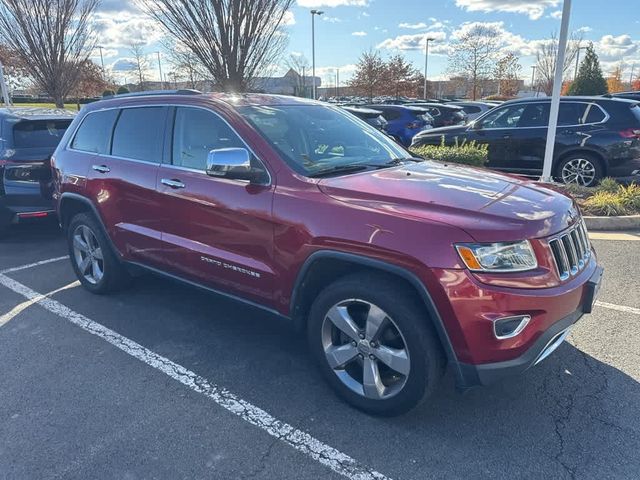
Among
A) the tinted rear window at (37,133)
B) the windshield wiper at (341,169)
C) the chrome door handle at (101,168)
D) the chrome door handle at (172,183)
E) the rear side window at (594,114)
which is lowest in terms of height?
the chrome door handle at (172,183)

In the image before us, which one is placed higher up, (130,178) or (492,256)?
(130,178)

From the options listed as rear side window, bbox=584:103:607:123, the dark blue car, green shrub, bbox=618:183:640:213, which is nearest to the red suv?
green shrub, bbox=618:183:640:213

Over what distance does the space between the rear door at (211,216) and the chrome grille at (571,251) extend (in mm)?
1644

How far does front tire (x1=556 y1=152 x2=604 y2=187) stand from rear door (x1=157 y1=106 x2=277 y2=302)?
714 centimetres

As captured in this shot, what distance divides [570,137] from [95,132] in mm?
7482

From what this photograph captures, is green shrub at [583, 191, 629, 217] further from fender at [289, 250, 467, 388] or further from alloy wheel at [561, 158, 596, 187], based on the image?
fender at [289, 250, 467, 388]

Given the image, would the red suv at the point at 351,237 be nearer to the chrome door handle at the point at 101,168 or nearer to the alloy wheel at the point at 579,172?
the chrome door handle at the point at 101,168

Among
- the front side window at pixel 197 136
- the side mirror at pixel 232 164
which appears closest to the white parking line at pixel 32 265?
the front side window at pixel 197 136

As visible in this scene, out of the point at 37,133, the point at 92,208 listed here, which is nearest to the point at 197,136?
the point at 92,208

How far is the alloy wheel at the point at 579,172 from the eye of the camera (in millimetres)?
8508

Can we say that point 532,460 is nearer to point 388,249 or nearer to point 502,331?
point 502,331

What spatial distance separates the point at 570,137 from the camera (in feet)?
28.0

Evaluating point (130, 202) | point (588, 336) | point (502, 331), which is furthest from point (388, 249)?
point (130, 202)

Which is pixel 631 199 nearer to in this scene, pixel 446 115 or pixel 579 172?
pixel 579 172
